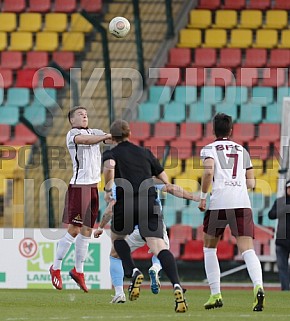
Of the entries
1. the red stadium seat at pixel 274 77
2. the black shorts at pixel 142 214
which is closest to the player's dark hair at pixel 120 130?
the black shorts at pixel 142 214

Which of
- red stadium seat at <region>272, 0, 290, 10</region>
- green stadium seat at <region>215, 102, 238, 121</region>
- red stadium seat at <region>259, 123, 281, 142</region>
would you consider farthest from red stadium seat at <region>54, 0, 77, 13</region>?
red stadium seat at <region>259, 123, 281, 142</region>

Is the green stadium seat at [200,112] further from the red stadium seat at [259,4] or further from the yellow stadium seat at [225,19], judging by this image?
the red stadium seat at [259,4]

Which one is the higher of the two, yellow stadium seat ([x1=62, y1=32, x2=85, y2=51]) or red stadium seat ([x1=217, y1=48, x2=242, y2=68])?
yellow stadium seat ([x1=62, y1=32, x2=85, y2=51])

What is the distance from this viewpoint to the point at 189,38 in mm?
20609

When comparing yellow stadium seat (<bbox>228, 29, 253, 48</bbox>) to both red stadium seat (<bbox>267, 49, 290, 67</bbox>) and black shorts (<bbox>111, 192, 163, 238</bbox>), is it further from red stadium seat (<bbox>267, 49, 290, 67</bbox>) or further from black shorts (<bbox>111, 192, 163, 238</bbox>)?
black shorts (<bbox>111, 192, 163, 238</bbox>)

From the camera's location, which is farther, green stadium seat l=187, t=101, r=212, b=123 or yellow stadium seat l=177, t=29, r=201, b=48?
yellow stadium seat l=177, t=29, r=201, b=48

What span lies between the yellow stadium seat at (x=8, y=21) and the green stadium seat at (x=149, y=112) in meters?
3.41

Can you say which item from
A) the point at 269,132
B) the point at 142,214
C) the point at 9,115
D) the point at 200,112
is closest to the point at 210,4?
the point at 200,112

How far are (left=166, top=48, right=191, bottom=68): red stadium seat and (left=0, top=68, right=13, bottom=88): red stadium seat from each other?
3.06 m

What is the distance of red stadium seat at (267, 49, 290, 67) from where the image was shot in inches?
791

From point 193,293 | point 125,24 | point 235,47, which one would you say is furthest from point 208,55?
point 193,293

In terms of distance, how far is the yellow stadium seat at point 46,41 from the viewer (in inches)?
800

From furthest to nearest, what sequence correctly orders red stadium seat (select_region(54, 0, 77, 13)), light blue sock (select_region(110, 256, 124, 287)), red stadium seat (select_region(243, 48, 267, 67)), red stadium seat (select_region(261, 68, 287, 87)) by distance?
red stadium seat (select_region(54, 0, 77, 13)), red stadium seat (select_region(243, 48, 267, 67)), red stadium seat (select_region(261, 68, 287, 87)), light blue sock (select_region(110, 256, 124, 287))

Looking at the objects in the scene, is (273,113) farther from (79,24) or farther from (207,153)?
(207,153)
